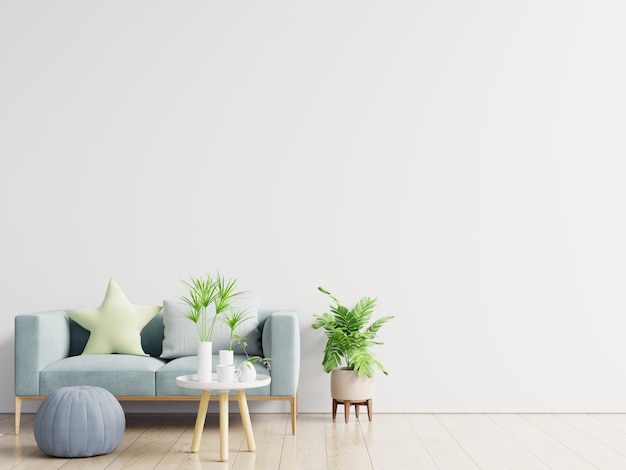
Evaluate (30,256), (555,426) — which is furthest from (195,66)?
(555,426)

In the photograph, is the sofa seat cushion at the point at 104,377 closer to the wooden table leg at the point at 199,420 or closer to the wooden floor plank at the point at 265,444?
the wooden table leg at the point at 199,420

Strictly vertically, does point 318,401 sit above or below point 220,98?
below

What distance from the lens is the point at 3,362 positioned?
552cm

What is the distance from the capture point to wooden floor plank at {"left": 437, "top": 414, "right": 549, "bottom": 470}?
3.91 m

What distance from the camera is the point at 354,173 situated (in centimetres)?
564

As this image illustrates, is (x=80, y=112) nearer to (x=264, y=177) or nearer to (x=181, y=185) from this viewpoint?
(x=181, y=185)

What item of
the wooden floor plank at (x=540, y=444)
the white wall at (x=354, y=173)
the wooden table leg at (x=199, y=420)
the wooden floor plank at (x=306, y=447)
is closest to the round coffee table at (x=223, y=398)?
the wooden table leg at (x=199, y=420)

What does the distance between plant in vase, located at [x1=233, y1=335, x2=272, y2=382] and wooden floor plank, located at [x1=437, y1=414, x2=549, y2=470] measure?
123 centimetres

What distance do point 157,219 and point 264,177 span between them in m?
0.84

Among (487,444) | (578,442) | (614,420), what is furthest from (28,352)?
(614,420)

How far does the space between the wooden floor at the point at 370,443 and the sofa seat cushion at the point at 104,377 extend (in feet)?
0.93

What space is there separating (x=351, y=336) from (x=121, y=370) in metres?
1.52

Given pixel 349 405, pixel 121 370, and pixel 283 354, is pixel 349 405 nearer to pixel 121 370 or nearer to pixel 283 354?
pixel 283 354

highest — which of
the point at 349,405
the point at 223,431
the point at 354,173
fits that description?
the point at 354,173
